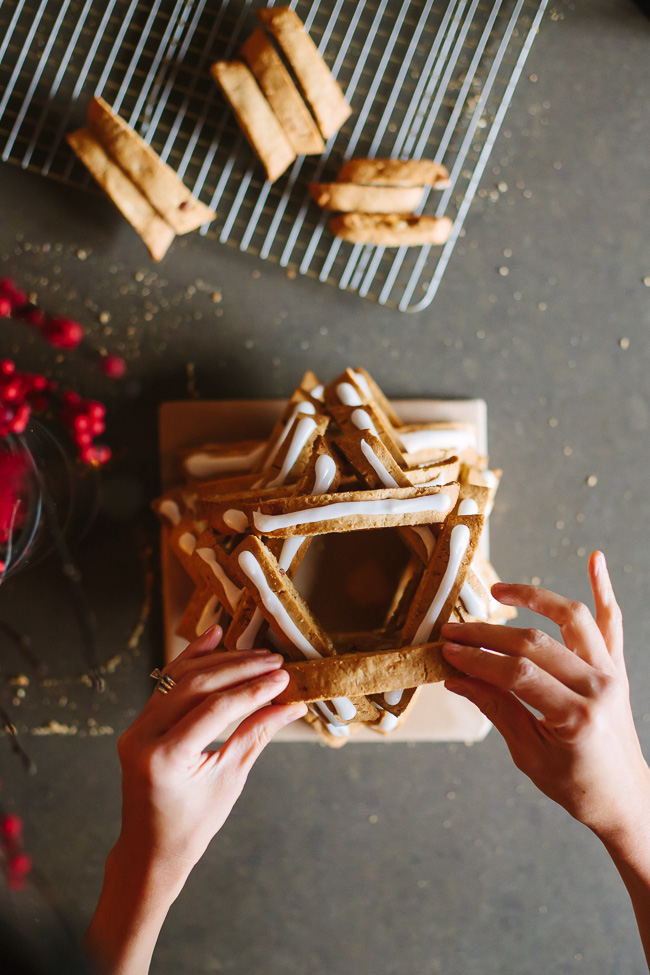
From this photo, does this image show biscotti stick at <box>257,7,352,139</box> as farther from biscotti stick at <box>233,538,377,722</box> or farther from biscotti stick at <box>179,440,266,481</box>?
biscotti stick at <box>233,538,377,722</box>

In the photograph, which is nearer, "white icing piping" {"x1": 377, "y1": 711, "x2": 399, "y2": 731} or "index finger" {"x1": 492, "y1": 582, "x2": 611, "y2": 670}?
"index finger" {"x1": 492, "y1": 582, "x2": 611, "y2": 670}

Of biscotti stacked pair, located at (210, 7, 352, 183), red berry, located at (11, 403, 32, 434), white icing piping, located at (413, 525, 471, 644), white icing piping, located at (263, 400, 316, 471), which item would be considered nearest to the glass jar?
red berry, located at (11, 403, 32, 434)

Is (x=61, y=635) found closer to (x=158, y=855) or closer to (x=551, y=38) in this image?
(x=158, y=855)

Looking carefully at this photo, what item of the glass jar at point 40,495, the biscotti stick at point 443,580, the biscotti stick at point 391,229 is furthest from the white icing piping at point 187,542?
the biscotti stick at point 391,229

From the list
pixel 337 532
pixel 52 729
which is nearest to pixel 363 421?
pixel 337 532

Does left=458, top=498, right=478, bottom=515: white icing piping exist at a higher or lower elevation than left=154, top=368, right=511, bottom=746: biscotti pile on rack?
higher

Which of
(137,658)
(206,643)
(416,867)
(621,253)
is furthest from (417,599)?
(621,253)

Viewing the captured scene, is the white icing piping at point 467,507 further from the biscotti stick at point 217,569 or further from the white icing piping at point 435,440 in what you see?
the biscotti stick at point 217,569

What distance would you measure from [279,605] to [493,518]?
0.67 m

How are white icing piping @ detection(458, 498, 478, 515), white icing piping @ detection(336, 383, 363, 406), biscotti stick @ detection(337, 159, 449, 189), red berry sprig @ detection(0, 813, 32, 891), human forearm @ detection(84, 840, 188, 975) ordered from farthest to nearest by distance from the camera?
biscotti stick @ detection(337, 159, 449, 189)
white icing piping @ detection(336, 383, 363, 406)
white icing piping @ detection(458, 498, 478, 515)
human forearm @ detection(84, 840, 188, 975)
red berry sprig @ detection(0, 813, 32, 891)

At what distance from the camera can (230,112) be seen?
4.55 ft

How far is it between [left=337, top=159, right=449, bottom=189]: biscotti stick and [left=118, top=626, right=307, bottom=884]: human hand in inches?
38.5

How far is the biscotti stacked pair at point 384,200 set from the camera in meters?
1.30

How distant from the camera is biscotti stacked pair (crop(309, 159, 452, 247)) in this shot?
51.1 inches
